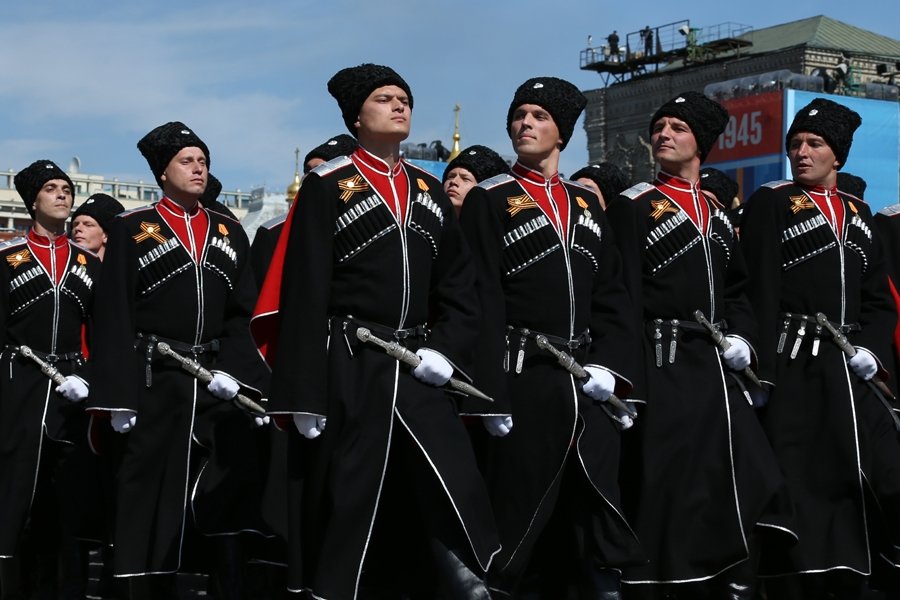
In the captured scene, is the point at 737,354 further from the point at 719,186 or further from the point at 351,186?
the point at 719,186

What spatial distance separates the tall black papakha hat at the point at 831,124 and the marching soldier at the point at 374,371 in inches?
98.7

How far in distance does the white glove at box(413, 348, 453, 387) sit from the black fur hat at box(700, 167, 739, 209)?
13.2 feet

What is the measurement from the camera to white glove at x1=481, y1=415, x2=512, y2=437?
6.08 metres

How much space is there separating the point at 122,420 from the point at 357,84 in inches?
79.9

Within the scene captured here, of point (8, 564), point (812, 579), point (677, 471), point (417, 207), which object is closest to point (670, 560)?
point (677, 471)

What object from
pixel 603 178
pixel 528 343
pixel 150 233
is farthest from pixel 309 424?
pixel 603 178

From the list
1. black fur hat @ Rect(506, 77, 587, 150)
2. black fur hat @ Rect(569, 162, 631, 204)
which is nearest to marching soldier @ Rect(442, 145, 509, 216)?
black fur hat @ Rect(569, 162, 631, 204)

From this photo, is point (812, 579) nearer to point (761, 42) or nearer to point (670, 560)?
point (670, 560)

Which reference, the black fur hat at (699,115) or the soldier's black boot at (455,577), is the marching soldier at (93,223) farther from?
the soldier's black boot at (455,577)

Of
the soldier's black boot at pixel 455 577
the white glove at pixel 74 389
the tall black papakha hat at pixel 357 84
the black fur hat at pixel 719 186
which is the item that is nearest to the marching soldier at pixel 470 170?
the black fur hat at pixel 719 186

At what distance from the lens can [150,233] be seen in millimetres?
7227

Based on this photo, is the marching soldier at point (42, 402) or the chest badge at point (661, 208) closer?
the chest badge at point (661, 208)

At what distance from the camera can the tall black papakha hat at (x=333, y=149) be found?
8930 millimetres

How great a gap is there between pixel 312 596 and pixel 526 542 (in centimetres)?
117
